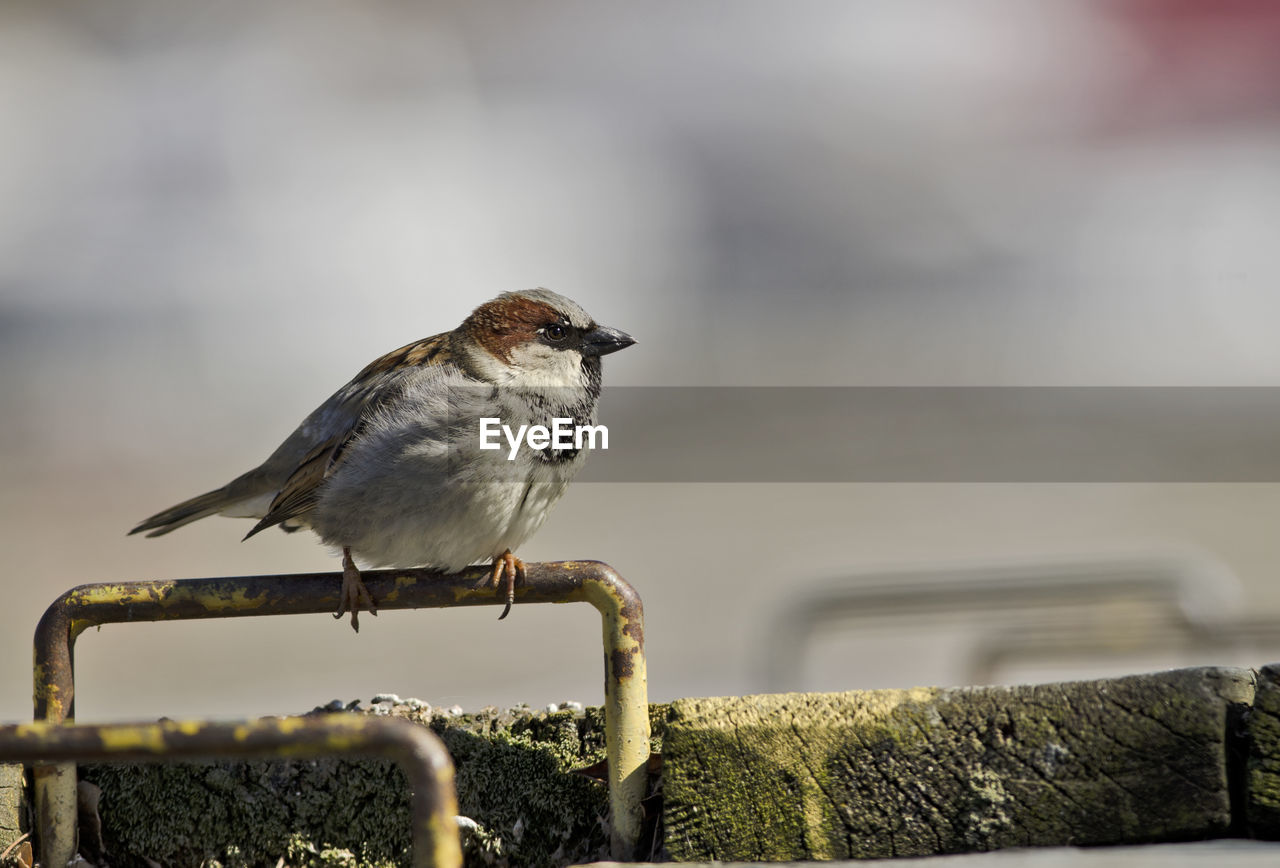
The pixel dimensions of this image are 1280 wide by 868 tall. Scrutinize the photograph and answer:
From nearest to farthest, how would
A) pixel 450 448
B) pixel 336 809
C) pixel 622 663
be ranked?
pixel 622 663 → pixel 336 809 → pixel 450 448

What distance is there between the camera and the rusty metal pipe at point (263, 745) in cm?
112

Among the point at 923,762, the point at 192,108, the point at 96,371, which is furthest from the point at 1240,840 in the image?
the point at 192,108

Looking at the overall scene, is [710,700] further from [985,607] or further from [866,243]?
[866,243]

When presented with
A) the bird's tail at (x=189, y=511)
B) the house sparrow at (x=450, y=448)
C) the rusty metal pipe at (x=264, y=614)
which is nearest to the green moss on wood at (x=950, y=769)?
the rusty metal pipe at (x=264, y=614)

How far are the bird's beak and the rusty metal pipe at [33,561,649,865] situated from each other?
3.66ft

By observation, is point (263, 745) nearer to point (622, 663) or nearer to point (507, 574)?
point (622, 663)

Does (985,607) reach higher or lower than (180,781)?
higher

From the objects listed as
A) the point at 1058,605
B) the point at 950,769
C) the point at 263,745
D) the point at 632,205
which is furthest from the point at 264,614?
the point at 632,205

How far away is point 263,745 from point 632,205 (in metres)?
10.5

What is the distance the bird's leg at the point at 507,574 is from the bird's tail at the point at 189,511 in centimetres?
92

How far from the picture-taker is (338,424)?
2.79 meters

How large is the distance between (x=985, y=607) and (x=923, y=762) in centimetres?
153

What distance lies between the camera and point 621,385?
393 inches

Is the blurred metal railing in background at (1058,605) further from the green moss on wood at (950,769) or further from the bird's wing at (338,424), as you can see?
the green moss on wood at (950,769)
